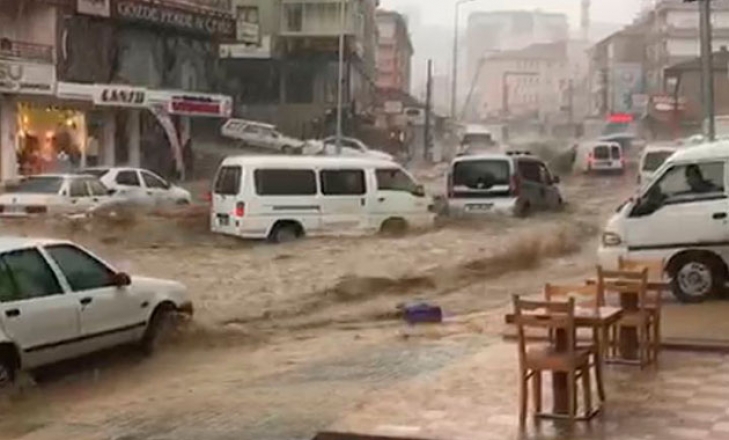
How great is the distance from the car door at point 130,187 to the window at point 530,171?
967 centimetres

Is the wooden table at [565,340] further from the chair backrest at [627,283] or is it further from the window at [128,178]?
the window at [128,178]

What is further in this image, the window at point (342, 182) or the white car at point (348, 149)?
the white car at point (348, 149)

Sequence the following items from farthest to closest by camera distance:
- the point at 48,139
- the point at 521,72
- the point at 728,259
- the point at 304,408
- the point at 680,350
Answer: the point at 521,72, the point at 48,139, the point at 728,259, the point at 680,350, the point at 304,408

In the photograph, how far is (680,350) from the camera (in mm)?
11773

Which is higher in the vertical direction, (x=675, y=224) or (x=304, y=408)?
(x=675, y=224)

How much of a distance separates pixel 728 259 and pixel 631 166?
144 feet

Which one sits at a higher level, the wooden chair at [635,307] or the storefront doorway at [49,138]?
the storefront doorway at [49,138]

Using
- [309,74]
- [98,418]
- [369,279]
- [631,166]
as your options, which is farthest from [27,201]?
[309,74]

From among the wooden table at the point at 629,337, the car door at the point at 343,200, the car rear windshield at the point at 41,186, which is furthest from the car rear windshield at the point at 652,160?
the wooden table at the point at 629,337

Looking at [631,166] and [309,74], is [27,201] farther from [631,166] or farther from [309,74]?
[309,74]

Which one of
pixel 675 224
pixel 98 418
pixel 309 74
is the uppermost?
pixel 309 74

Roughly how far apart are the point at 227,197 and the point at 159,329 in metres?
11.3

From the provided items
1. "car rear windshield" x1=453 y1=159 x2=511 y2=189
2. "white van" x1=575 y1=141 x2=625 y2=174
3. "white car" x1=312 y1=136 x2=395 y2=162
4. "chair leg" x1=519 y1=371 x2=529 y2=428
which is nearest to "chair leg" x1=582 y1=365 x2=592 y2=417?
"chair leg" x1=519 y1=371 x2=529 y2=428

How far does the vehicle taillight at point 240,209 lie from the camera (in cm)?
2433
